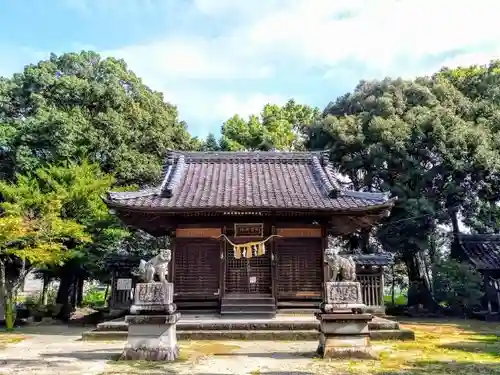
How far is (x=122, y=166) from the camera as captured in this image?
25672 mm

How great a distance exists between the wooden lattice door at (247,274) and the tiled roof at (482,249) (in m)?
11.8

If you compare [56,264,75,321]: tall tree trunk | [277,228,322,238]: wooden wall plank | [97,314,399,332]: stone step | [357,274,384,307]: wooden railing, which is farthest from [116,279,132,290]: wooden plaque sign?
[357,274,384,307]: wooden railing

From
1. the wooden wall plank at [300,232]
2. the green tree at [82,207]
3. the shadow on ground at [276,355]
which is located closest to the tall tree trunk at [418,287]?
the wooden wall plank at [300,232]

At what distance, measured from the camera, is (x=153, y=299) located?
9.65 metres

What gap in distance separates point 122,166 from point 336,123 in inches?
507

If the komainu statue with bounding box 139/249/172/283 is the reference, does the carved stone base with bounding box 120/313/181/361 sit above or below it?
below

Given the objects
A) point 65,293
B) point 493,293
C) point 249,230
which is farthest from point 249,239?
point 493,293

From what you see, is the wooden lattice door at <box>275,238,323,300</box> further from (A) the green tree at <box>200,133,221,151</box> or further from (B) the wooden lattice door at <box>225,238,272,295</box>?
(A) the green tree at <box>200,133,221,151</box>

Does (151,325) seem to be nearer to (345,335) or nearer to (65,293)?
(345,335)

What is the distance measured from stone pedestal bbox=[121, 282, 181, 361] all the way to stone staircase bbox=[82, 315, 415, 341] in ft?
12.7

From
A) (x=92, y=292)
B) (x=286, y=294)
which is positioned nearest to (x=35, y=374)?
(x=286, y=294)

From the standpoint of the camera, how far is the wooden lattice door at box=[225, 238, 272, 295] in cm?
1597

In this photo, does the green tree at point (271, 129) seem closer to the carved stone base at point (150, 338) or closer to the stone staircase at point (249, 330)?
the stone staircase at point (249, 330)

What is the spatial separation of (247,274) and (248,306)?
111 cm
